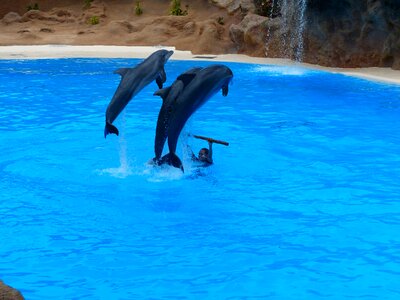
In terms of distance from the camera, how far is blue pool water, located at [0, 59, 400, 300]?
4.76 m

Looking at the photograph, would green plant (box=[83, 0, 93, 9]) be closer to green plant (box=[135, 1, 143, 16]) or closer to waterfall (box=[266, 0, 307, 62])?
green plant (box=[135, 1, 143, 16])

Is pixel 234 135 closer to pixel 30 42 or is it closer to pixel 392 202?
pixel 392 202

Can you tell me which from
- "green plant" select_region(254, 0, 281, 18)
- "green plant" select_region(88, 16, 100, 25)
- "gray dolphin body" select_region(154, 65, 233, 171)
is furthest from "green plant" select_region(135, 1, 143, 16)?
"gray dolphin body" select_region(154, 65, 233, 171)

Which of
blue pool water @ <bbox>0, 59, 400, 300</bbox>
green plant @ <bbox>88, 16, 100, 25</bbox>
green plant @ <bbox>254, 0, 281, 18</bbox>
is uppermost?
green plant @ <bbox>254, 0, 281, 18</bbox>

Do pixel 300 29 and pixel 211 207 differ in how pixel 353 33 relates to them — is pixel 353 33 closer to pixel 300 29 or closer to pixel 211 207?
pixel 300 29

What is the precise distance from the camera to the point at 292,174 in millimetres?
7375

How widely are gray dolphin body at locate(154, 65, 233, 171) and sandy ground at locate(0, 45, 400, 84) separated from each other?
9.00 meters

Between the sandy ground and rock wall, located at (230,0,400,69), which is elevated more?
rock wall, located at (230,0,400,69)

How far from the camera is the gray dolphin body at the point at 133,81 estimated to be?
6.11 metres

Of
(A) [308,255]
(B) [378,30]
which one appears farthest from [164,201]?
(B) [378,30]

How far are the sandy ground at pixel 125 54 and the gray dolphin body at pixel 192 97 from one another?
9.00m

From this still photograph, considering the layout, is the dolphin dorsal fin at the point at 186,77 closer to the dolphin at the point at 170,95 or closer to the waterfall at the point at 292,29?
the dolphin at the point at 170,95

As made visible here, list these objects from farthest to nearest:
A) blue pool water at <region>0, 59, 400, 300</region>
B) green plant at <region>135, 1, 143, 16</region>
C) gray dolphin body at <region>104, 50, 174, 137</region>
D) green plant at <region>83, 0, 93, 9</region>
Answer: green plant at <region>83, 0, 93, 9</region> < green plant at <region>135, 1, 143, 16</region> < gray dolphin body at <region>104, 50, 174, 137</region> < blue pool water at <region>0, 59, 400, 300</region>

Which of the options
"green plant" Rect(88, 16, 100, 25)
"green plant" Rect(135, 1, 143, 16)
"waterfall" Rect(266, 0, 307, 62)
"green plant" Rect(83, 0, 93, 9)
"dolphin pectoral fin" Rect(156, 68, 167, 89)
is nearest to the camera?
"dolphin pectoral fin" Rect(156, 68, 167, 89)
